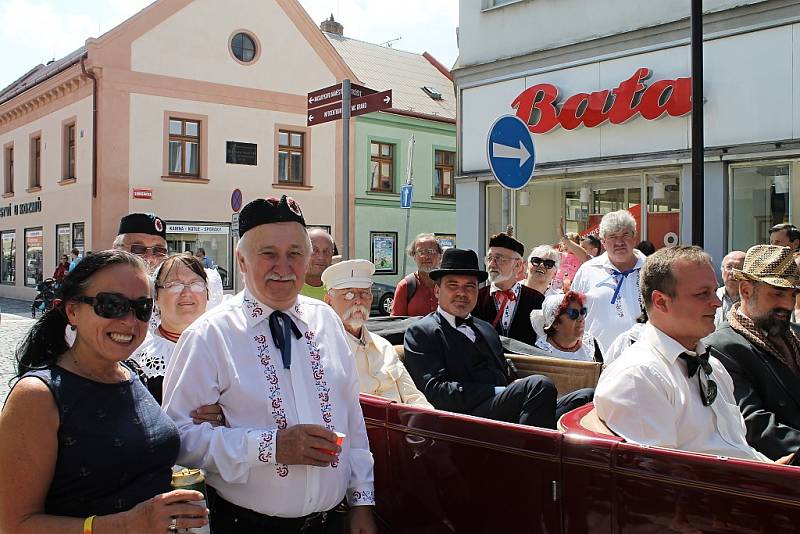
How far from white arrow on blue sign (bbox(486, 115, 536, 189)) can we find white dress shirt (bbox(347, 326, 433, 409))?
285 cm

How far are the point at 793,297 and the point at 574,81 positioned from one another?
8.18m

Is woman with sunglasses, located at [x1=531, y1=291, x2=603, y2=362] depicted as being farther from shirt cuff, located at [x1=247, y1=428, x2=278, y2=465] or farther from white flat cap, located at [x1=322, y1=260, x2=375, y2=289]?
shirt cuff, located at [x1=247, y1=428, x2=278, y2=465]

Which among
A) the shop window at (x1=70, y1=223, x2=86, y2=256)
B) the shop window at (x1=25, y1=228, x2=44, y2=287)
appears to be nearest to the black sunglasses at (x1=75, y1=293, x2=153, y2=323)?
the shop window at (x1=70, y1=223, x2=86, y2=256)

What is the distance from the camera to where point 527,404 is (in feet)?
11.7

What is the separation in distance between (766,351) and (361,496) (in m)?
1.90

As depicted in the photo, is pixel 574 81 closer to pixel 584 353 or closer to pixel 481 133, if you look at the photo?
pixel 481 133

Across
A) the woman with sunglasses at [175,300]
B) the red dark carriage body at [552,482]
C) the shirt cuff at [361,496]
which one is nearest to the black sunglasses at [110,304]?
the shirt cuff at [361,496]

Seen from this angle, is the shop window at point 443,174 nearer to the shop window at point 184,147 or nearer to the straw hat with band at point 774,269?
the shop window at point 184,147

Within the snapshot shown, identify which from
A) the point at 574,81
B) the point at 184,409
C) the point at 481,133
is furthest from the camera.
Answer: the point at 481,133

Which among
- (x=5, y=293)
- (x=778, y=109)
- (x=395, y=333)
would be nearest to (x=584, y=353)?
(x=395, y=333)

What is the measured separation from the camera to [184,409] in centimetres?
239

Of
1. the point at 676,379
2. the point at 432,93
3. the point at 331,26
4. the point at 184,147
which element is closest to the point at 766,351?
the point at 676,379

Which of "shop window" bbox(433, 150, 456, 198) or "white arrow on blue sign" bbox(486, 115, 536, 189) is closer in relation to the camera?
"white arrow on blue sign" bbox(486, 115, 536, 189)

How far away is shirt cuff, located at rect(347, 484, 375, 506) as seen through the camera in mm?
2629
